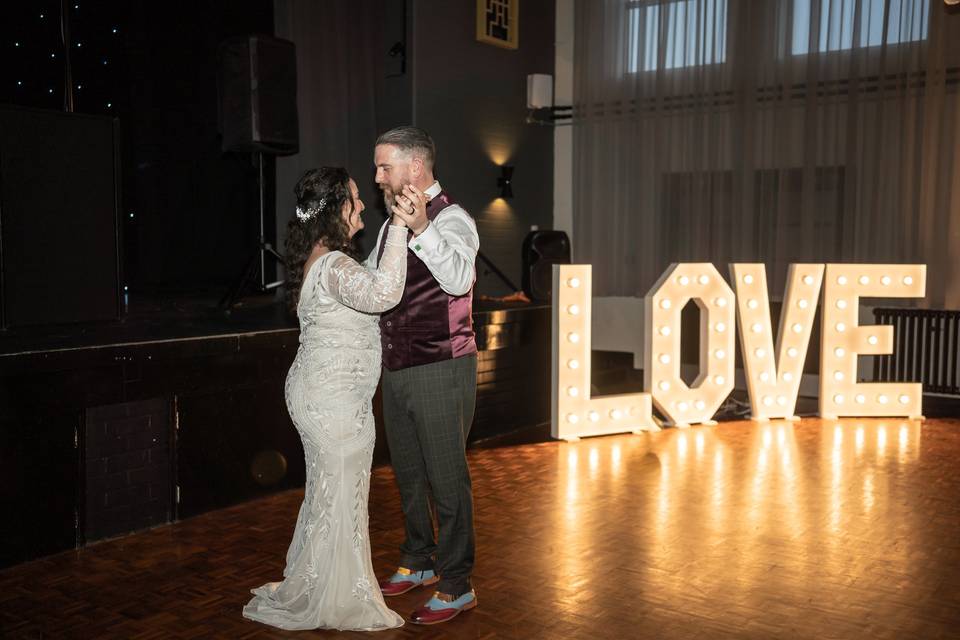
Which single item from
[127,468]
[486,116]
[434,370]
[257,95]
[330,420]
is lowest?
[127,468]

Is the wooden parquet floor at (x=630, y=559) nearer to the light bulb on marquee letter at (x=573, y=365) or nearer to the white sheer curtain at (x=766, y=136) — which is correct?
the light bulb on marquee letter at (x=573, y=365)

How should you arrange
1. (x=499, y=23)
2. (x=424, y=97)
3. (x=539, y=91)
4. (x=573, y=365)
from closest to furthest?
(x=573, y=365) < (x=424, y=97) < (x=499, y=23) < (x=539, y=91)

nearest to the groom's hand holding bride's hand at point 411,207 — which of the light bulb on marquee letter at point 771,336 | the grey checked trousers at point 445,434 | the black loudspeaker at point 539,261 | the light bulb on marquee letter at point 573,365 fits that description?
the grey checked trousers at point 445,434

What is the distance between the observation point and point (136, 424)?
12.0 ft

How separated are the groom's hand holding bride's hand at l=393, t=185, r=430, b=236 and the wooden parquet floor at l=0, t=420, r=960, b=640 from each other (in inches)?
47.9

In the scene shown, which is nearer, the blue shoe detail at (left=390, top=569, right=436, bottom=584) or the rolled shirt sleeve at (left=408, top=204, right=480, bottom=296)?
the rolled shirt sleeve at (left=408, top=204, right=480, bottom=296)

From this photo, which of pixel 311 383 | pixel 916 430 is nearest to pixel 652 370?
pixel 916 430

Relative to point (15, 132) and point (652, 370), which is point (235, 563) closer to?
point (15, 132)

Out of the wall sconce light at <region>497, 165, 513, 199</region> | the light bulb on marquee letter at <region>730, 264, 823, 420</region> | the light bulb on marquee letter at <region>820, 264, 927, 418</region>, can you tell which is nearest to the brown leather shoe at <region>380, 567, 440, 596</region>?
the light bulb on marquee letter at <region>730, 264, 823, 420</region>

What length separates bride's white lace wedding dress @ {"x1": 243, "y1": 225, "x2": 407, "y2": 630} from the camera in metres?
2.62

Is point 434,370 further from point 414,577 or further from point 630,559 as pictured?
point 630,559

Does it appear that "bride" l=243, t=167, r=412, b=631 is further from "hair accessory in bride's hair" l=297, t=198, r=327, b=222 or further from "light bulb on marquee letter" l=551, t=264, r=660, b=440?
"light bulb on marquee letter" l=551, t=264, r=660, b=440

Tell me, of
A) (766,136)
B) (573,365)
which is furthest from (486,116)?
(573,365)

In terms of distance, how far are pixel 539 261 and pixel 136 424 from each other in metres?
4.40
